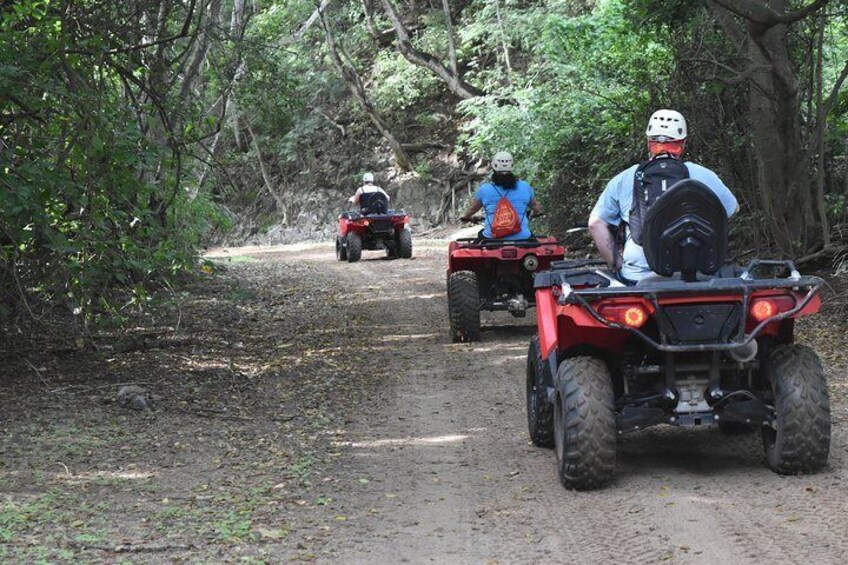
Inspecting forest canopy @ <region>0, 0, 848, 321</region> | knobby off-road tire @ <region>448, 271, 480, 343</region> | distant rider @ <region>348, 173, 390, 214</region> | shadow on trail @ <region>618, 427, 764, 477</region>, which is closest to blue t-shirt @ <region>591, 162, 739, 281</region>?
shadow on trail @ <region>618, 427, 764, 477</region>

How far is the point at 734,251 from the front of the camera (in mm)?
15016

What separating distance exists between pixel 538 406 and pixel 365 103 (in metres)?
33.7

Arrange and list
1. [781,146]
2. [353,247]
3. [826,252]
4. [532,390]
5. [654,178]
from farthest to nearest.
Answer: [353,247]
[781,146]
[826,252]
[532,390]
[654,178]

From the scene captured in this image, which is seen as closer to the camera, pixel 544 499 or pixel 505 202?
pixel 544 499

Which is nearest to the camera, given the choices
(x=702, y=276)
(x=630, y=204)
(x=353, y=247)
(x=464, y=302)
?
(x=702, y=276)

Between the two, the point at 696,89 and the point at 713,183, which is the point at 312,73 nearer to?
the point at 696,89

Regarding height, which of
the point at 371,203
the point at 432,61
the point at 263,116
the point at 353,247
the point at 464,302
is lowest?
the point at 464,302

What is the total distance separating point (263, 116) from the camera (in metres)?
14.9

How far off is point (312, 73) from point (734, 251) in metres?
29.4

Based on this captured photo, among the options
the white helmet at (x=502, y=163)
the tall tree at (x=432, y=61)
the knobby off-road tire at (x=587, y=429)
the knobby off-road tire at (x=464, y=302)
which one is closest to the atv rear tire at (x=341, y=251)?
the tall tree at (x=432, y=61)

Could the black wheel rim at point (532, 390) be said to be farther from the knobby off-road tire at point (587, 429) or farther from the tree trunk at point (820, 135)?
the tree trunk at point (820, 135)

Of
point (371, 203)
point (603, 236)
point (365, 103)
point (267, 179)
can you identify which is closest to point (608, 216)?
point (603, 236)

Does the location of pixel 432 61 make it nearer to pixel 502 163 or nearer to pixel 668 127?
pixel 502 163

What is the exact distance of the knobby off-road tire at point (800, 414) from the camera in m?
5.62
